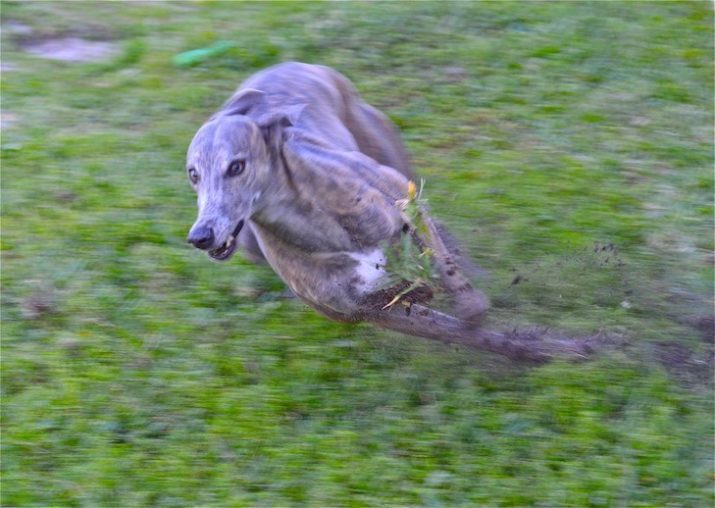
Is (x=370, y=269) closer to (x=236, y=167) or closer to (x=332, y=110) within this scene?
(x=236, y=167)

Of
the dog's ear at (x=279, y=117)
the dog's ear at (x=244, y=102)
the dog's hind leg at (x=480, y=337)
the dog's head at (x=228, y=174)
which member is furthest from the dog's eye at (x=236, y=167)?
the dog's hind leg at (x=480, y=337)

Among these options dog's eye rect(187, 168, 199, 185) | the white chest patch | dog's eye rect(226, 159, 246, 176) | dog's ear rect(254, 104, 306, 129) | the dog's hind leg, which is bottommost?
the dog's hind leg

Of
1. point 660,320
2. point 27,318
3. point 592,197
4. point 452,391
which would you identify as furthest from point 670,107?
point 27,318

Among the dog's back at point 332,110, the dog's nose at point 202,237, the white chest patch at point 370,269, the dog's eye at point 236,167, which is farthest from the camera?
the dog's back at point 332,110

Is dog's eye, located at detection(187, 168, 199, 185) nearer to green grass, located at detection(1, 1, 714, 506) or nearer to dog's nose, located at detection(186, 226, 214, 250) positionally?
dog's nose, located at detection(186, 226, 214, 250)

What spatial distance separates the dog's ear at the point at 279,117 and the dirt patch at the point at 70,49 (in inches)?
153

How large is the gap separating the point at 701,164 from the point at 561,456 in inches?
113

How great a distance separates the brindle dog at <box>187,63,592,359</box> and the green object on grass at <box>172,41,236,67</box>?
314 centimetres

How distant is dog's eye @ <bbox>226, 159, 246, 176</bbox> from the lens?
4.55 meters

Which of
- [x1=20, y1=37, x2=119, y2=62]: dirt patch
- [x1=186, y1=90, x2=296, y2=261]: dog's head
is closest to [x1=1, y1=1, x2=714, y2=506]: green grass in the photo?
[x1=20, y1=37, x2=119, y2=62]: dirt patch

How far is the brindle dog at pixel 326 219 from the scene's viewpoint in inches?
184

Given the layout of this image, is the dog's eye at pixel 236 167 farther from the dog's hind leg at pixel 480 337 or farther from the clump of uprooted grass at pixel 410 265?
the dog's hind leg at pixel 480 337

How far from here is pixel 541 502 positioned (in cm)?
430

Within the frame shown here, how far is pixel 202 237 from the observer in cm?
432
